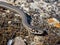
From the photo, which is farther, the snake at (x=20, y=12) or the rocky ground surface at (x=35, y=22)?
the snake at (x=20, y=12)

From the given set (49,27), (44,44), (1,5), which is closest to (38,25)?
(49,27)

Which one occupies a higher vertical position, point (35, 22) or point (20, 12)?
point (20, 12)

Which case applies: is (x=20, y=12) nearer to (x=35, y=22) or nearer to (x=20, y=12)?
(x=20, y=12)

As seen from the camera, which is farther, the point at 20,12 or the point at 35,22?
the point at 20,12

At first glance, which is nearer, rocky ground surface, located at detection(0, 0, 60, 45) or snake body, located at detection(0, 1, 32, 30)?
rocky ground surface, located at detection(0, 0, 60, 45)

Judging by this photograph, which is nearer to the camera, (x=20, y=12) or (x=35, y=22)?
(x=35, y=22)

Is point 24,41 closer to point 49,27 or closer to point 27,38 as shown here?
point 27,38

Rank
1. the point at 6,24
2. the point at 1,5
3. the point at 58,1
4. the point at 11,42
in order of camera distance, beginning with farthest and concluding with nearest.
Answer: the point at 58,1
the point at 1,5
the point at 6,24
the point at 11,42

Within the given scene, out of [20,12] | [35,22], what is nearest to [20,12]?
[20,12]
